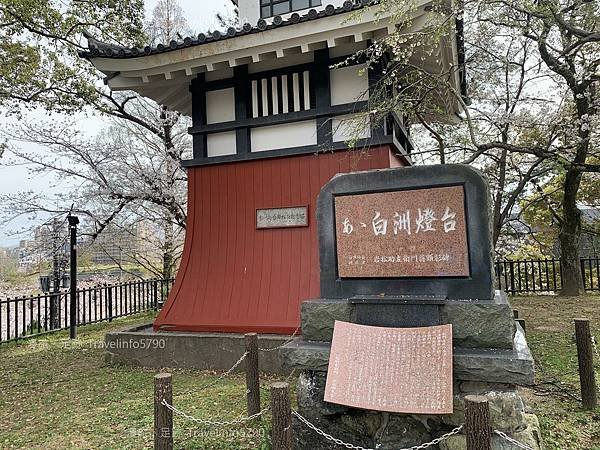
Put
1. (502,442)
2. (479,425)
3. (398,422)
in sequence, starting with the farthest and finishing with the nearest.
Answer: (398,422) < (502,442) < (479,425)

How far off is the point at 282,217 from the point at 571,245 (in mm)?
10712

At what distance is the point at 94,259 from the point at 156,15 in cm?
942

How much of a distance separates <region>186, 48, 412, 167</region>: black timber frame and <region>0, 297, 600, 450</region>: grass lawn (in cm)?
358

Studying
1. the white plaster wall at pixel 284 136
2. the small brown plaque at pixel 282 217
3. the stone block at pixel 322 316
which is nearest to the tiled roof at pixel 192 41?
the white plaster wall at pixel 284 136

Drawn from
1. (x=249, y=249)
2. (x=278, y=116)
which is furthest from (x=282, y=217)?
(x=278, y=116)

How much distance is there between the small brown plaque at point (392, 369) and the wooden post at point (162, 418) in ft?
4.16

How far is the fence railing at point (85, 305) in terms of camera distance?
34.1 feet

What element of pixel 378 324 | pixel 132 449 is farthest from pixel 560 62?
pixel 132 449

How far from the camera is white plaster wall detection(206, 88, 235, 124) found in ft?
25.0

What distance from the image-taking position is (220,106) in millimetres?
7703

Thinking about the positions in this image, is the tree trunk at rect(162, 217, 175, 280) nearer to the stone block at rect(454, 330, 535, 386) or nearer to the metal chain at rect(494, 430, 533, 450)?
the stone block at rect(454, 330, 535, 386)

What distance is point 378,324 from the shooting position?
12.8 feet

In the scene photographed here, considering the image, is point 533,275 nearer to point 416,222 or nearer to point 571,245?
point 571,245

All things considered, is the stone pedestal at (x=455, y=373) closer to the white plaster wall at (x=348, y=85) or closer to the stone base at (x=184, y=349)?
the stone base at (x=184, y=349)
